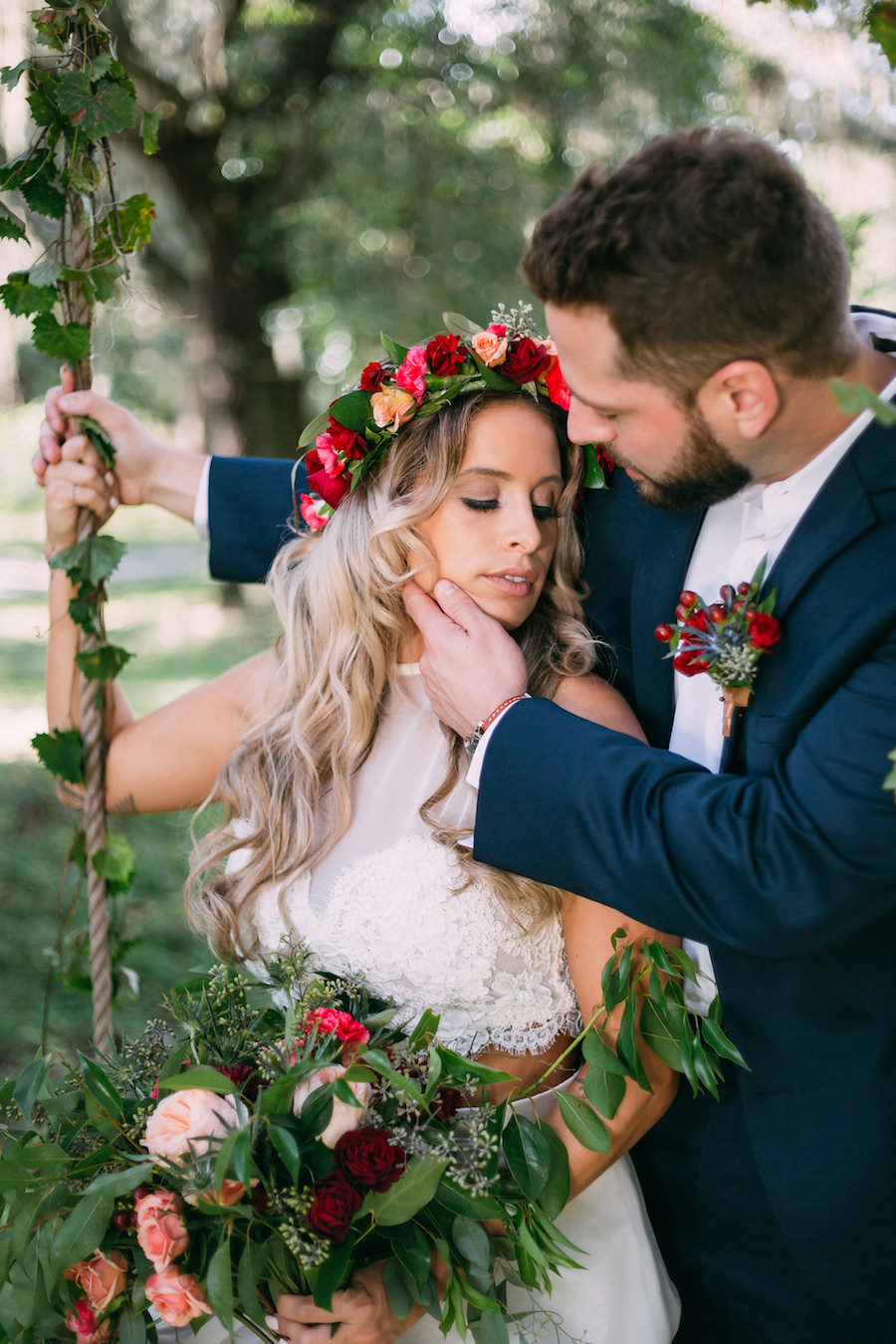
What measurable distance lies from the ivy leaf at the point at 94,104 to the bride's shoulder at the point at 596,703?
149cm

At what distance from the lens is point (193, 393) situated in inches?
678

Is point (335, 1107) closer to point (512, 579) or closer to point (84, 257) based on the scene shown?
point (512, 579)

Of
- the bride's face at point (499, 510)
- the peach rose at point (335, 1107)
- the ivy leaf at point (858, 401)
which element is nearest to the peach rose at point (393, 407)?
the bride's face at point (499, 510)

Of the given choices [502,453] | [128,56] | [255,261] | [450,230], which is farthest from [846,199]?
[502,453]

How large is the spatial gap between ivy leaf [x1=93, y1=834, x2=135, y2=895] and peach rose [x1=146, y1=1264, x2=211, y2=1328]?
0.99 metres

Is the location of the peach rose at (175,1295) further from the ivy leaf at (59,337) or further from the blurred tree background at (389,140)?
the blurred tree background at (389,140)

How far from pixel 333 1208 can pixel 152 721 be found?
1378 mm

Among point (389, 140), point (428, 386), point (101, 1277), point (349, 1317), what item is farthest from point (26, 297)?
point (389, 140)

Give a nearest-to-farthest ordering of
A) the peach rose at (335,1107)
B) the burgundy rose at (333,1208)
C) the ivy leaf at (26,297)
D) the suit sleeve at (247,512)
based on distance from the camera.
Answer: the burgundy rose at (333,1208) → the peach rose at (335,1107) → the ivy leaf at (26,297) → the suit sleeve at (247,512)

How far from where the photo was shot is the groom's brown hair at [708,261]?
6.02 ft

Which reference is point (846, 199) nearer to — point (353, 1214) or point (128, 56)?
point (128, 56)

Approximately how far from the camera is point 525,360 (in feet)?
8.02

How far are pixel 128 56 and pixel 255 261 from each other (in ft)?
6.31

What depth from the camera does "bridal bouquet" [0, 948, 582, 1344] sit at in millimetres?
1755
